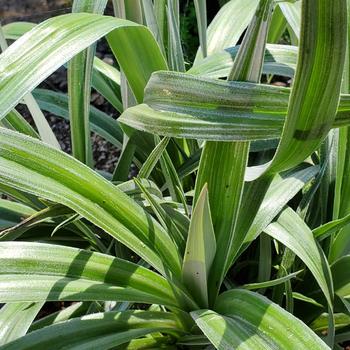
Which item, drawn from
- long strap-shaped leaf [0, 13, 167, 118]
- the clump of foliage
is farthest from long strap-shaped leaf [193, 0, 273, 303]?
long strap-shaped leaf [0, 13, 167, 118]

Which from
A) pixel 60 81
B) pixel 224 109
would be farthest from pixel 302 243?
pixel 60 81

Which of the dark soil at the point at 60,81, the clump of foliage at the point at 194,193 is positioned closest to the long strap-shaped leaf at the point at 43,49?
the clump of foliage at the point at 194,193

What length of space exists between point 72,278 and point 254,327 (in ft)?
0.70

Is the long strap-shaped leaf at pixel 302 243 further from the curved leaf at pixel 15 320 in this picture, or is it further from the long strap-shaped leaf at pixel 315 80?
the curved leaf at pixel 15 320

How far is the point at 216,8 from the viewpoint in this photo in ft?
6.32

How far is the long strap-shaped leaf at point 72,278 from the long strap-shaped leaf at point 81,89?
285 millimetres

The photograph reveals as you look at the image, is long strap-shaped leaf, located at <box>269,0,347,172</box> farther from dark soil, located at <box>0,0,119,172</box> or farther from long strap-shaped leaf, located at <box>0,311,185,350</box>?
dark soil, located at <box>0,0,119,172</box>

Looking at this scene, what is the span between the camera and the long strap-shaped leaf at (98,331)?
0.71 meters

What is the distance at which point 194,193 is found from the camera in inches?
30.0

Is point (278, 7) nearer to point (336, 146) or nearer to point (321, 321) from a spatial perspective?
point (336, 146)

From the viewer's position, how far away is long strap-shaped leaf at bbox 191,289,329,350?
0.61 metres

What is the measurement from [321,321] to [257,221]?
0.23 meters

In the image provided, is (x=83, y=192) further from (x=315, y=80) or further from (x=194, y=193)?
(x=315, y=80)

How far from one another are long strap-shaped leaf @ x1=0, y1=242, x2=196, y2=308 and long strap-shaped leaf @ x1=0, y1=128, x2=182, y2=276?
0.03m
